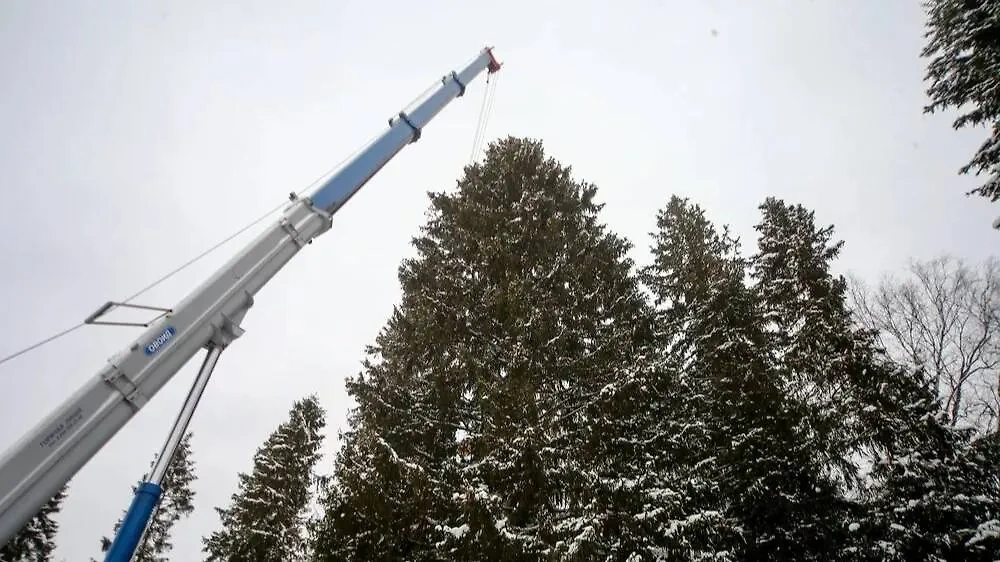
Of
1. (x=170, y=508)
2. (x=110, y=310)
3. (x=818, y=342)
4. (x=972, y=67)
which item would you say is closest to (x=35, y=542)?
(x=170, y=508)

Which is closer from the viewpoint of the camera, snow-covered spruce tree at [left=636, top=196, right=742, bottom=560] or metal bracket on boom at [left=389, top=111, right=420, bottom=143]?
snow-covered spruce tree at [left=636, top=196, right=742, bottom=560]

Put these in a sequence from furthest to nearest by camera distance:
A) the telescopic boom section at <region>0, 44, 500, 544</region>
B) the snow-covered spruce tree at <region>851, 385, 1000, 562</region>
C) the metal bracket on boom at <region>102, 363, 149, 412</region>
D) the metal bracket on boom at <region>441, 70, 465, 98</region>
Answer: the metal bracket on boom at <region>441, 70, 465, 98</region>
the snow-covered spruce tree at <region>851, 385, 1000, 562</region>
the metal bracket on boom at <region>102, 363, 149, 412</region>
the telescopic boom section at <region>0, 44, 500, 544</region>

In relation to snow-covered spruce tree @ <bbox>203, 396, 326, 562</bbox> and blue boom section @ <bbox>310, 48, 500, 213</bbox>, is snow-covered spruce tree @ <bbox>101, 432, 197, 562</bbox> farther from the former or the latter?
blue boom section @ <bbox>310, 48, 500, 213</bbox>

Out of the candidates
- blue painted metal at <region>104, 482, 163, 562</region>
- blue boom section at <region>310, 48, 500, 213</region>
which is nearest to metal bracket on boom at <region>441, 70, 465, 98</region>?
blue boom section at <region>310, 48, 500, 213</region>

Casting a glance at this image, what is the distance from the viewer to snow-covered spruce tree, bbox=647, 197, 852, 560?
10281 mm

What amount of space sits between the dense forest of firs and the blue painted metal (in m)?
3.46

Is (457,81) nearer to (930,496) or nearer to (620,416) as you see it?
(620,416)

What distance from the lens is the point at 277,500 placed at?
17.8 m

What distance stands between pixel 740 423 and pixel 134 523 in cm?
1188

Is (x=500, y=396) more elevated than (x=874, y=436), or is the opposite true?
(x=874, y=436)

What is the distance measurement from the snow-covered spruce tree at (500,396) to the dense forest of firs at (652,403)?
45mm

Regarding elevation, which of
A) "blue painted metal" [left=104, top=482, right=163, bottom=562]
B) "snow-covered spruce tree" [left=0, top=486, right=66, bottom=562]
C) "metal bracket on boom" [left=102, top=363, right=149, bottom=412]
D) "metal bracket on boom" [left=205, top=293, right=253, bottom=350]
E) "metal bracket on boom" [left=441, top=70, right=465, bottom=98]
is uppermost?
"metal bracket on boom" [left=441, top=70, right=465, bottom=98]

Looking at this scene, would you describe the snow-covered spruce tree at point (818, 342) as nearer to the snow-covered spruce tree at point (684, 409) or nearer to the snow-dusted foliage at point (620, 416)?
the snow-dusted foliage at point (620, 416)

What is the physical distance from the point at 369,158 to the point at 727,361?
10074mm
